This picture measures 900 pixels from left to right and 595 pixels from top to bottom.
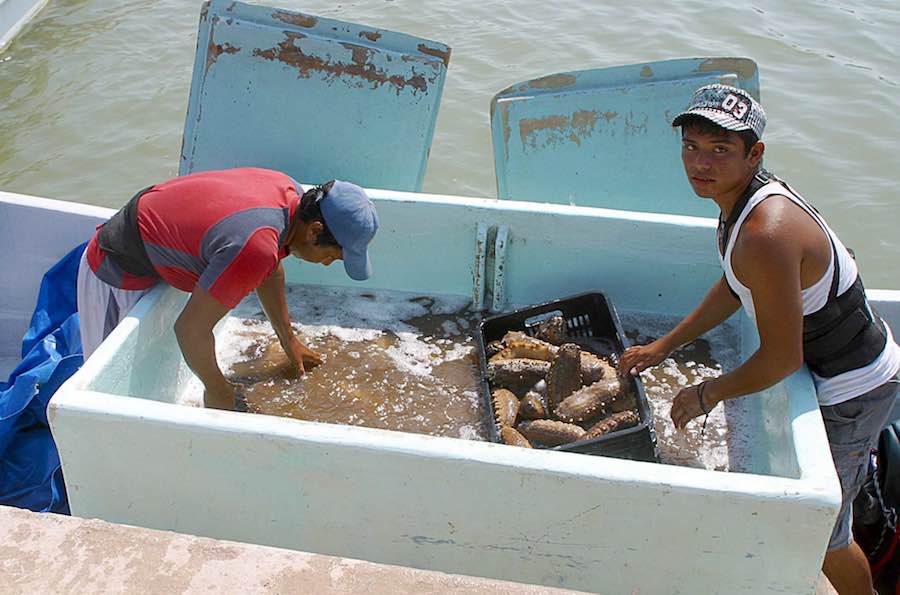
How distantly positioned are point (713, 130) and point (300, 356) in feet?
6.07

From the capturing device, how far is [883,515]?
10.5ft

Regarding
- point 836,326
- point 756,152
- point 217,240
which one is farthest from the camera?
point 217,240

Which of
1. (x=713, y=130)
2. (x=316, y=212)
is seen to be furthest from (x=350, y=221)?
(x=713, y=130)

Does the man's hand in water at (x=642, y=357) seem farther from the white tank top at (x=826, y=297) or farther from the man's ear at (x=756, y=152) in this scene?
the man's ear at (x=756, y=152)

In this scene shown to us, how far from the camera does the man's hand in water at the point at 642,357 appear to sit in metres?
3.13

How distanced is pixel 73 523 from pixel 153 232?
1045mm

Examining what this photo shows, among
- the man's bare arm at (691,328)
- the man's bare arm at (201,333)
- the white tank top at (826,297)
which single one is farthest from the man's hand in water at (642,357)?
the man's bare arm at (201,333)

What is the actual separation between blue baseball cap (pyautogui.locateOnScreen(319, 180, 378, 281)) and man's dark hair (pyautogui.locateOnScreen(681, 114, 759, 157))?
110cm

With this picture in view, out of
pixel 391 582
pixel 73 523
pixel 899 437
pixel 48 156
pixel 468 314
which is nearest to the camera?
pixel 391 582

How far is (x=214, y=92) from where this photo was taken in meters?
4.40

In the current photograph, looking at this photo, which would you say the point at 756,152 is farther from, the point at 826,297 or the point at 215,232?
the point at 215,232

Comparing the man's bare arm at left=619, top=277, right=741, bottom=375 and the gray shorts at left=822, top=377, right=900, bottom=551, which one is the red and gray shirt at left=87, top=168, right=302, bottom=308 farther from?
the gray shorts at left=822, top=377, right=900, bottom=551

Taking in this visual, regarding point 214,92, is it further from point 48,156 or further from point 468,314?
point 48,156

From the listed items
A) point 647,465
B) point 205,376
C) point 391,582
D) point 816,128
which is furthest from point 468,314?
point 816,128
